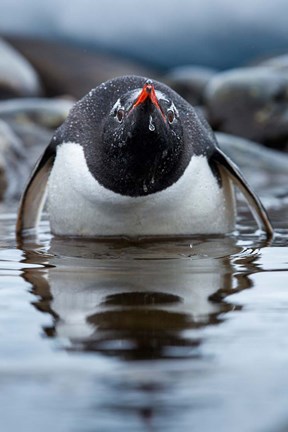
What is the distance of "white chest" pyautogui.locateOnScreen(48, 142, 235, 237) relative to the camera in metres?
4.27

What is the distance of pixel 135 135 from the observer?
12.5 feet

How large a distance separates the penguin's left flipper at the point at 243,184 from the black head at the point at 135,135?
10 cm

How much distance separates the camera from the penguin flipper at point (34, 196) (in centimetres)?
472

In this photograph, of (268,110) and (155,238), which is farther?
(268,110)

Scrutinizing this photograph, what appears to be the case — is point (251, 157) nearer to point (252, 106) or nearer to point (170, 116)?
point (252, 106)

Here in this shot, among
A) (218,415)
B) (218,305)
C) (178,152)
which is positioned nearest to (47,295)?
(218,305)

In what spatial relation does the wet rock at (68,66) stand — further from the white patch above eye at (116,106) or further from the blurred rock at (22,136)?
the white patch above eye at (116,106)

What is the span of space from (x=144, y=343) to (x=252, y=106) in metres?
10.1

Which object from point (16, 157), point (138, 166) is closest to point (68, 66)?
point (16, 157)

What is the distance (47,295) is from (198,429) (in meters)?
1.28

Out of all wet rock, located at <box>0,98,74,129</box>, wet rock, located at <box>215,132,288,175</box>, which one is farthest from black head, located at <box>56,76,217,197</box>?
wet rock, located at <box>0,98,74,129</box>

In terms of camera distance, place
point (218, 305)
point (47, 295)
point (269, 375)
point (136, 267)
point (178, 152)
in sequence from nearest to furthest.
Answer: point (269, 375) < point (218, 305) < point (47, 295) < point (136, 267) < point (178, 152)

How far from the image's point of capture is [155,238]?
4.33 m

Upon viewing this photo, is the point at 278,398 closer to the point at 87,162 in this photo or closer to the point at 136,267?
the point at 136,267
